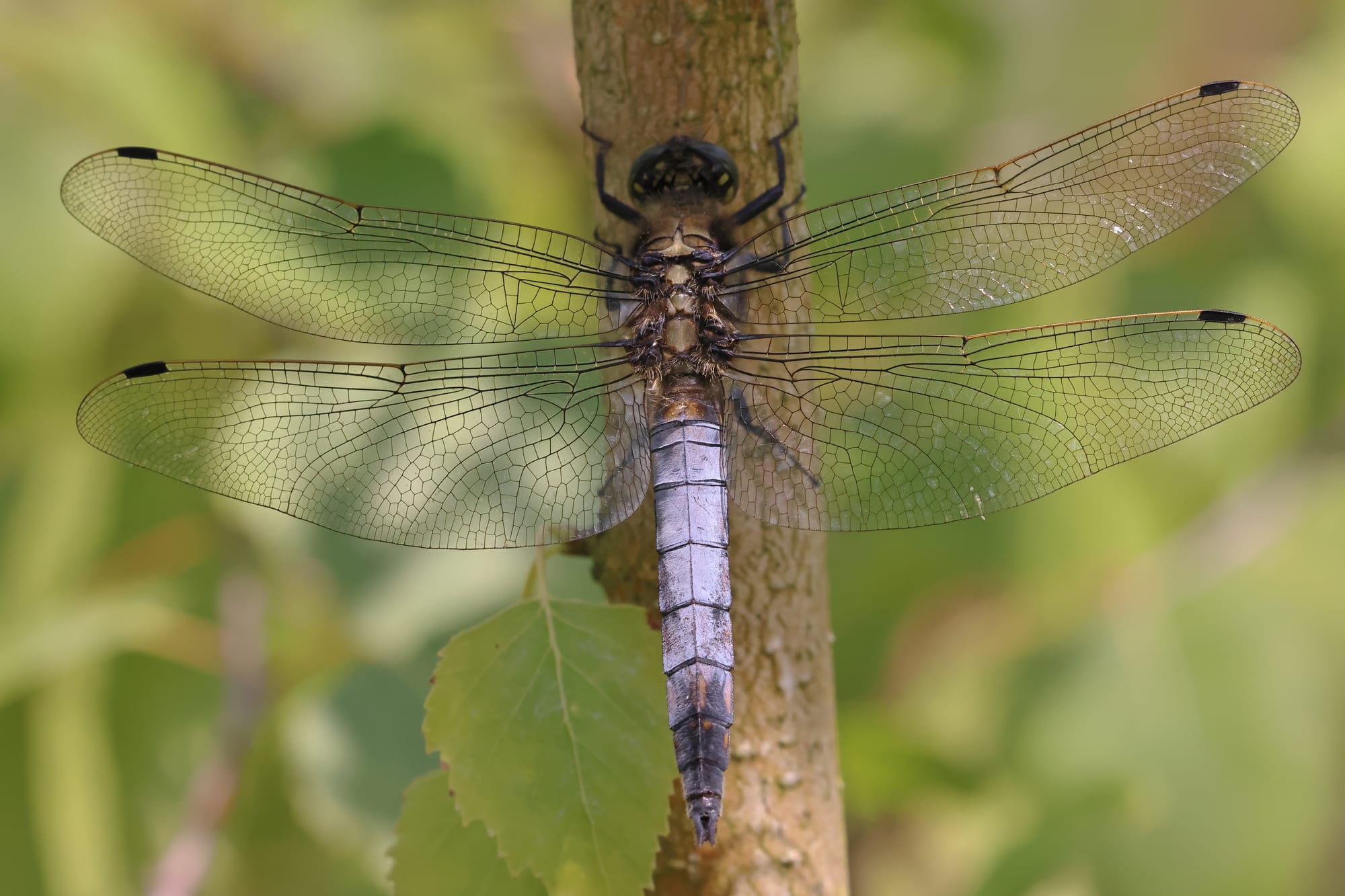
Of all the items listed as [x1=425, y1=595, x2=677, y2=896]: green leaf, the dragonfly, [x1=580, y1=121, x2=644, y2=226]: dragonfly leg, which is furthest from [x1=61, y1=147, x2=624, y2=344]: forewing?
[x1=425, y1=595, x2=677, y2=896]: green leaf

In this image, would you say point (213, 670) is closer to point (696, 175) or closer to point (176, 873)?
Answer: point (176, 873)

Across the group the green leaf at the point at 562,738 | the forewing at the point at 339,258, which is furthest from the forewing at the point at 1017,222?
the green leaf at the point at 562,738

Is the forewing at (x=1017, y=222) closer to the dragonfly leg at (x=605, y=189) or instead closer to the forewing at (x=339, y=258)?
the dragonfly leg at (x=605, y=189)

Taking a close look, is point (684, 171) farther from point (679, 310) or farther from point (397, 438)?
point (397, 438)

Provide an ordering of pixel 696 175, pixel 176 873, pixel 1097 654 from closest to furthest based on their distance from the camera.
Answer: pixel 696 175 < pixel 176 873 < pixel 1097 654

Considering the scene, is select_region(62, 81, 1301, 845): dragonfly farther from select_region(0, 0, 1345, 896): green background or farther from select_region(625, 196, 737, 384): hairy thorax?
select_region(0, 0, 1345, 896): green background

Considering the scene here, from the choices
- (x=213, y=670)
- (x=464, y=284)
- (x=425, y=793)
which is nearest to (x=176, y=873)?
(x=213, y=670)

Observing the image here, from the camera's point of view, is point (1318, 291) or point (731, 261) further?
point (1318, 291)
